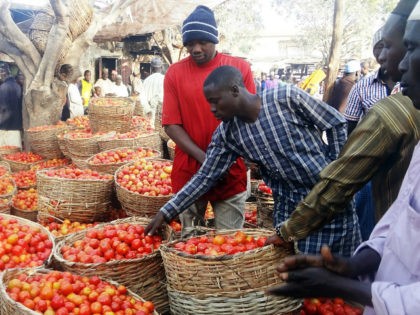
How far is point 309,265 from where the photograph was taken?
1325 mm

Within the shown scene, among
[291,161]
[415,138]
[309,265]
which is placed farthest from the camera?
[291,161]

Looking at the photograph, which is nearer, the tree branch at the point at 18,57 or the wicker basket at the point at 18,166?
the wicker basket at the point at 18,166

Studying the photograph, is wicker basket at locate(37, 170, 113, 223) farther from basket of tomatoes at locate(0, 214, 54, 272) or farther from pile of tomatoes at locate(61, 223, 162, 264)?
pile of tomatoes at locate(61, 223, 162, 264)

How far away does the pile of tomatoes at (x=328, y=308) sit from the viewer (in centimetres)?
266

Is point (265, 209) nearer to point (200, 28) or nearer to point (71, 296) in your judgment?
point (200, 28)

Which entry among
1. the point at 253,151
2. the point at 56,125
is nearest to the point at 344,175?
the point at 253,151

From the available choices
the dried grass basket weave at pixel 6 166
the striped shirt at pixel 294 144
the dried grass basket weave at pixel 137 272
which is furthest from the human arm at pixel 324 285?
the dried grass basket weave at pixel 6 166

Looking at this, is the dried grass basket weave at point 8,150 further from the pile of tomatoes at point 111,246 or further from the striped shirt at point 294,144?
the striped shirt at point 294,144

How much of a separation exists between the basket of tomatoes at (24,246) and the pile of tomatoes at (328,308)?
181 centimetres

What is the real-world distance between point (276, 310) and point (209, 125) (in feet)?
5.02

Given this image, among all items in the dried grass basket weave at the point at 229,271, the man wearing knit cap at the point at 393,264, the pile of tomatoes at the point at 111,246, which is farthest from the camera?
the pile of tomatoes at the point at 111,246

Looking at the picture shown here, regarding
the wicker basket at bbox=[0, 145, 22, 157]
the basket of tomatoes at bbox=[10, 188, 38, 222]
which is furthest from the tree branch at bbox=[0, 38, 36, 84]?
the basket of tomatoes at bbox=[10, 188, 38, 222]

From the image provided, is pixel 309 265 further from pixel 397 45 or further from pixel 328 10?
pixel 328 10

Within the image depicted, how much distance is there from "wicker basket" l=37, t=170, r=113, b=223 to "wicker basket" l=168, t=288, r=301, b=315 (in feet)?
7.37
